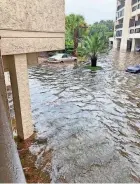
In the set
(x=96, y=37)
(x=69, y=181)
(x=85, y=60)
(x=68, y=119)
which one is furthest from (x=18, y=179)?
(x=85, y=60)

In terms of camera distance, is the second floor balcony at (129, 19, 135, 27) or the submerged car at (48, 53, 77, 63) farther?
the second floor balcony at (129, 19, 135, 27)

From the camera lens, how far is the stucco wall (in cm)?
582

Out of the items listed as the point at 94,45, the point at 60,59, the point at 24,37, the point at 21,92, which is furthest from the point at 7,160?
the point at 60,59

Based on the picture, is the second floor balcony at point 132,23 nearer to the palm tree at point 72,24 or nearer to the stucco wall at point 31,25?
the palm tree at point 72,24

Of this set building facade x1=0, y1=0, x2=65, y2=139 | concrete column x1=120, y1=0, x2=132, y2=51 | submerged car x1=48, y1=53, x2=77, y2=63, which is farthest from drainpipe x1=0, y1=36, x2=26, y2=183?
concrete column x1=120, y1=0, x2=132, y2=51

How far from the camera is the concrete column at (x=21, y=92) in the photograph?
7246mm

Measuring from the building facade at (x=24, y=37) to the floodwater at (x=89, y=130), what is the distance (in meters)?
Result: 1.61

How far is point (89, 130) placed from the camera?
981 centimetres

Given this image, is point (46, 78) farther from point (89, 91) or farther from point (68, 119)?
point (68, 119)

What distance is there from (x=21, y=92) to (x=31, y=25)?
2298mm

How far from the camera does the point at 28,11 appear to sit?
21.2 feet

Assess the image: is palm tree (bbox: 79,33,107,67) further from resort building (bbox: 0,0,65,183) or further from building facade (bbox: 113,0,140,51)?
building facade (bbox: 113,0,140,51)

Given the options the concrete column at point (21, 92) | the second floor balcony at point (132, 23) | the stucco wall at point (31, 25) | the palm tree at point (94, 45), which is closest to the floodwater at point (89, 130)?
the concrete column at point (21, 92)

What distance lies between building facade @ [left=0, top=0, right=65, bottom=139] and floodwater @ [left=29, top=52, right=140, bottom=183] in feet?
5.28
